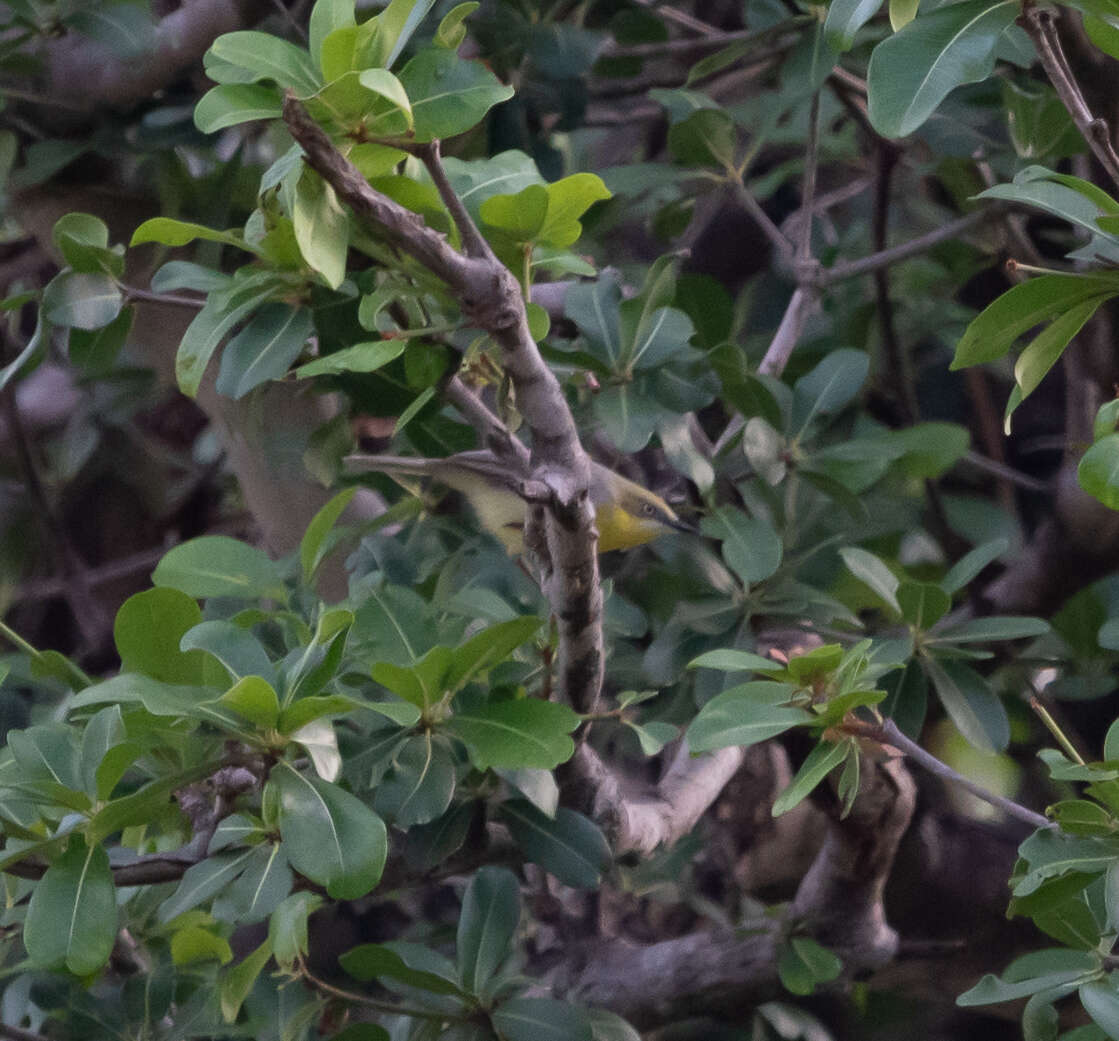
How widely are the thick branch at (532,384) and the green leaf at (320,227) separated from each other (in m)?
0.05

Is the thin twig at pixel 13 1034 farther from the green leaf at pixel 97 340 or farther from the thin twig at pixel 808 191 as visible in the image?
the thin twig at pixel 808 191

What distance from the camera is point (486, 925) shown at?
114 centimetres

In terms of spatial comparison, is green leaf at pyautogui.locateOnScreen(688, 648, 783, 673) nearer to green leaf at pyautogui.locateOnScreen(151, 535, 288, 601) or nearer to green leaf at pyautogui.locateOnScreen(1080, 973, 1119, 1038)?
green leaf at pyautogui.locateOnScreen(1080, 973, 1119, 1038)

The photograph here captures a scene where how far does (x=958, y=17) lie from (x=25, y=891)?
983mm

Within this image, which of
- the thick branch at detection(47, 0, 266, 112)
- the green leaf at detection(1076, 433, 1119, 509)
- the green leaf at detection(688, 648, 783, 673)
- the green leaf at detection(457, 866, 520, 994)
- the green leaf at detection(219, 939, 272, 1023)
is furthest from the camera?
the thick branch at detection(47, 0, 266, 112)

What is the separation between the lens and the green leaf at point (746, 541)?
123 centimetres

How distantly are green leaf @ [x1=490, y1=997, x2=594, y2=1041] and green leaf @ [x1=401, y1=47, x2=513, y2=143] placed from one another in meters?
0.73

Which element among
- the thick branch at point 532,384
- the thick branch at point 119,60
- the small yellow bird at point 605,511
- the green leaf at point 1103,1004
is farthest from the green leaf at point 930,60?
the thick branch at point 119,60

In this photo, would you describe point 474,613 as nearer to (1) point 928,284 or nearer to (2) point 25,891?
(2) point 25,891

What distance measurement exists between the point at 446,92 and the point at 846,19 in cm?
26

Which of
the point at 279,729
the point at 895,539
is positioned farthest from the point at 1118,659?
the point at 279,729

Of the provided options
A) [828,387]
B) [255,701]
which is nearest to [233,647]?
[255,701]

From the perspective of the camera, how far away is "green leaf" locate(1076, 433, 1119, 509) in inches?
31.1

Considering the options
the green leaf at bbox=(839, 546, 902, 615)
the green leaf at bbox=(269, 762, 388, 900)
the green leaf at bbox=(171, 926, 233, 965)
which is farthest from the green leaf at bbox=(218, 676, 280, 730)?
the green leaf at bbox=(839, 546, 902, 615)
